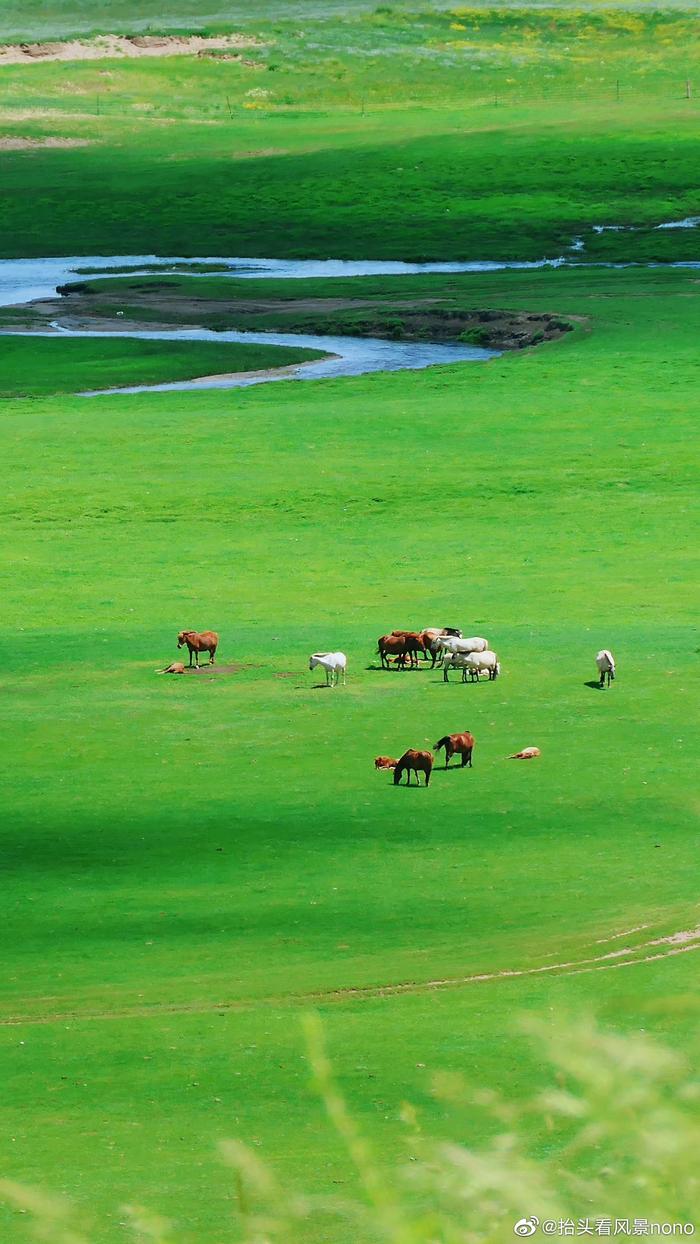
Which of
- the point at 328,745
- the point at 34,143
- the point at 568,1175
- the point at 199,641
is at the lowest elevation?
the point at 328,745

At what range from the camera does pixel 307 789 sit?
23062 millimetres

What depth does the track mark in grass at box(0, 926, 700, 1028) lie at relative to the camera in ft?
55.0

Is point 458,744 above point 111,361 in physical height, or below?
above

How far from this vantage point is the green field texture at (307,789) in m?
14.9

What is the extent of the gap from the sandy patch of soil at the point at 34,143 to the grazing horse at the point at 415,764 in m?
96.9

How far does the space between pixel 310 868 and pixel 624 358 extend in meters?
42.3

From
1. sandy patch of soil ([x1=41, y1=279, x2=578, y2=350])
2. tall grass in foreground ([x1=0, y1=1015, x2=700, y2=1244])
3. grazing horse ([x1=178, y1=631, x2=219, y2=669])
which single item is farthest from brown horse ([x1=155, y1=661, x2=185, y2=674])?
sandy patch of soil ([x1=41, y1=279, x2=578, y2=350])

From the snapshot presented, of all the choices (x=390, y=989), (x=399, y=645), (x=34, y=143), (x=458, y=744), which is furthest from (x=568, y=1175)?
(x=34, y=143)

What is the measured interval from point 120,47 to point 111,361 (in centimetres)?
8682

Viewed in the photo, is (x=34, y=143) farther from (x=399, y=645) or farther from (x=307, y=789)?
(x=307, y=789)

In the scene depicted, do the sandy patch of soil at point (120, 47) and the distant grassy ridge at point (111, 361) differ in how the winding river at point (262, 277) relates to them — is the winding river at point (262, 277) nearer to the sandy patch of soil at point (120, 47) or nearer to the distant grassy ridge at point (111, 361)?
the distant grassy ridge at point (111, 361)

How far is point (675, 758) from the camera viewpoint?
79.5 ft

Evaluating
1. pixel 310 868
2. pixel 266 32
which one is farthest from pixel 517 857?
pixel 266 32

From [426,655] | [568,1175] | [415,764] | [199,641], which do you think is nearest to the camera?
[568,1175]
